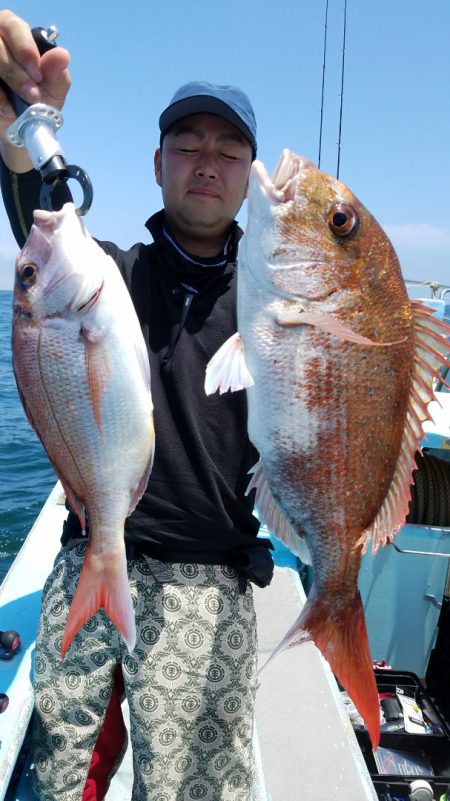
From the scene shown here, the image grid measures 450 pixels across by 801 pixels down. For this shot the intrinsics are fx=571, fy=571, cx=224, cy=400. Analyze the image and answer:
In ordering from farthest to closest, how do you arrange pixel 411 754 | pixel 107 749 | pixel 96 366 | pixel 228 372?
1. pixel 411 754
2. pixel 107 749
3. pixel 96 366
4. pixel 228 372

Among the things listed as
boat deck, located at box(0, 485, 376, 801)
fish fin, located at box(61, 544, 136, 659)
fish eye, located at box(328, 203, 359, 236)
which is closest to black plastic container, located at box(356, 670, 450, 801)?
boat deck, located at box(0, 485, 376, 801)

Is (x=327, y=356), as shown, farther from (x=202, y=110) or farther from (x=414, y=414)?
(x=202, y=110)

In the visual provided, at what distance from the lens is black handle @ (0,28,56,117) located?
1.86 m

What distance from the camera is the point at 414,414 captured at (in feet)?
5.62

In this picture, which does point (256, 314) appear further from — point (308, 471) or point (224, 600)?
point (224, 600)

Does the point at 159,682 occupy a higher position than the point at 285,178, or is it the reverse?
the point at 285,178

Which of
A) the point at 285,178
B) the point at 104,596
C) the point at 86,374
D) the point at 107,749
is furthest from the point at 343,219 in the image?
the point at 107,749

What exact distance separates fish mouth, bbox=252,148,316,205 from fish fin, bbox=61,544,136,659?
114 cm

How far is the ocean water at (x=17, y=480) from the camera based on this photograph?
8.31m

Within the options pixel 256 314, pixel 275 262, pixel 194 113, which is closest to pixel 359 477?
pixel 256 314

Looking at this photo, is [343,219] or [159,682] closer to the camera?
[343,219]

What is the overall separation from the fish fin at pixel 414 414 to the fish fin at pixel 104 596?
2.32 ft

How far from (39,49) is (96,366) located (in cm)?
110

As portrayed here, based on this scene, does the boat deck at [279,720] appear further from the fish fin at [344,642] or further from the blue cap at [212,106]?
the blue cap at [212,106]
